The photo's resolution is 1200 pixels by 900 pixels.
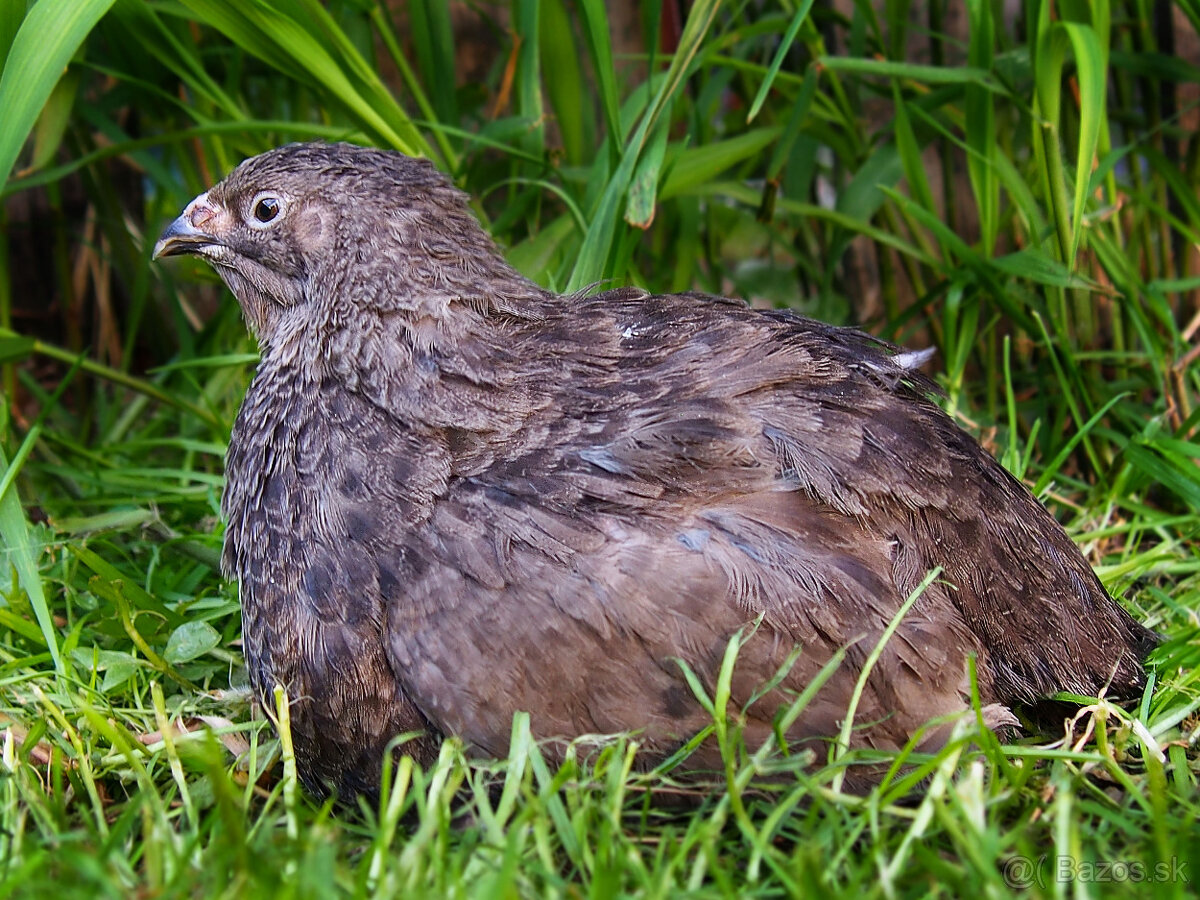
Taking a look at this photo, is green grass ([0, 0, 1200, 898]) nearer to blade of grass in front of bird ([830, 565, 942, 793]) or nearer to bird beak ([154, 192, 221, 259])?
blade of grass in front of bird ([830, 565, 942, 793])

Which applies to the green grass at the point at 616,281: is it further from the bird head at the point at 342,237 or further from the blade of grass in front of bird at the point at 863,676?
the bird head at the point at 342,237

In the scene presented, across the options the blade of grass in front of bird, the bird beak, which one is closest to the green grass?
the blade of grass in front of bird

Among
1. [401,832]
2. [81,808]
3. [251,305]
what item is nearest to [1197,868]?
[401,832]

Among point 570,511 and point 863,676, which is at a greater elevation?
point 570,511

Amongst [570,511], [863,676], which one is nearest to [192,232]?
[570,511]

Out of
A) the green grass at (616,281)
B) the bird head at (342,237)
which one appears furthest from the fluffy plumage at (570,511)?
the green grass at (616,281)

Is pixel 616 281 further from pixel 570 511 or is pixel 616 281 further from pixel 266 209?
pixel 570 511
